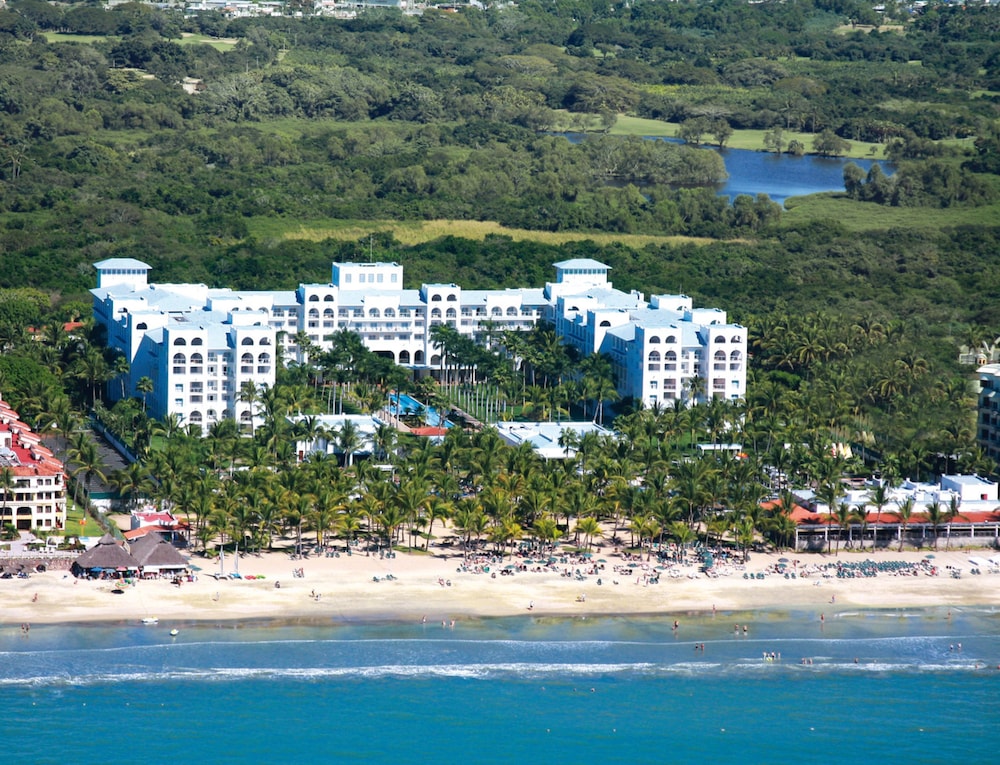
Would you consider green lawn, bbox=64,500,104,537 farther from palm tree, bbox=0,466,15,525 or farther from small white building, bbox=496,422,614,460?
small white building, bbox=496,422,614,460

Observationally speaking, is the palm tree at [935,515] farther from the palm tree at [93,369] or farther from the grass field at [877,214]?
the grass field at [877,214]

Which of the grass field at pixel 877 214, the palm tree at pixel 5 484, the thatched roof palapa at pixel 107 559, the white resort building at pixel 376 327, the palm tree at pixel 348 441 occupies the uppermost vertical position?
the grass field at pixel 877 214

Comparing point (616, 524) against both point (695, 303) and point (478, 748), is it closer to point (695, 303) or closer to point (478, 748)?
point (478, 748)

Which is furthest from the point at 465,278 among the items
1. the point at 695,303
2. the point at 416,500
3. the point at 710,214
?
the point at 416,500

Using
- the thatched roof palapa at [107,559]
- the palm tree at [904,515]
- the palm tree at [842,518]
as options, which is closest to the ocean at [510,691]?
the thatched roof palapa at [107,559]

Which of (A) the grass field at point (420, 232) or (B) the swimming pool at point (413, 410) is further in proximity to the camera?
(A) the grass field at point (420, 232)

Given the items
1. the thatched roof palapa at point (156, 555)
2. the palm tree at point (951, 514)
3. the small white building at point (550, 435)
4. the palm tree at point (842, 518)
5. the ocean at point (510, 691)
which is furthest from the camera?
the small white building at point (550, 435)
